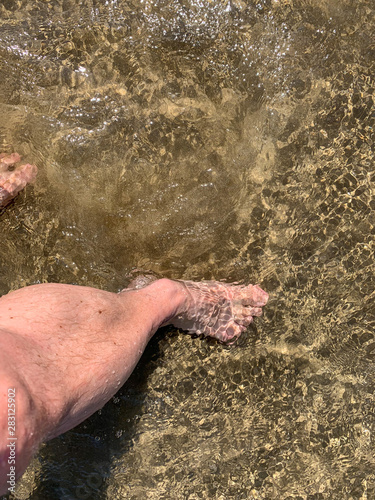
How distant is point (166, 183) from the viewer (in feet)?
8.29

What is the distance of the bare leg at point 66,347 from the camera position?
143cm

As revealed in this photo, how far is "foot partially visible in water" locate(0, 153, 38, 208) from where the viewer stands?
2.41 meters

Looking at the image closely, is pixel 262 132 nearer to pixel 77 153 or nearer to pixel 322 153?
pixel 322 153

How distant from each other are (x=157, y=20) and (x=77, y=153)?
2.84 ft

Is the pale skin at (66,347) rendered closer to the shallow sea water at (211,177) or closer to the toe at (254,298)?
the toe at (254,298)

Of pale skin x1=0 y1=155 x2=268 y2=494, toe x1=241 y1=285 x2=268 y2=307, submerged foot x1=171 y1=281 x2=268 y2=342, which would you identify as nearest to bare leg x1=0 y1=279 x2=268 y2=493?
pale skin x1=0 y1=155 x2=268 y2=494

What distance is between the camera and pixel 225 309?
2.49m

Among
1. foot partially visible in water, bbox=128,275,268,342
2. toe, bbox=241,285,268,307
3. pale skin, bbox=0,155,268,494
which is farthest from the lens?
toe, bbox=241,285,268,307

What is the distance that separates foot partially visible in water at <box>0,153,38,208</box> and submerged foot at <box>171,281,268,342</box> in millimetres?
1007

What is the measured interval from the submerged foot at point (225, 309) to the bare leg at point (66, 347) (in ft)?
0.39

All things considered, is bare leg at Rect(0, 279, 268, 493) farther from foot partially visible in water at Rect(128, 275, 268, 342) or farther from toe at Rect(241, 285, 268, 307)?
toe at Rect(241, 285, 268, 307)

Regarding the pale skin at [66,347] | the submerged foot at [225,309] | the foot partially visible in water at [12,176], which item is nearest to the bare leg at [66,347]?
the pale skin at [66,347]

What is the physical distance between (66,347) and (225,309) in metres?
1.03

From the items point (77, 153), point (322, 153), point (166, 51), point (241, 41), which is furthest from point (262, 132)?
point (77, 153)
